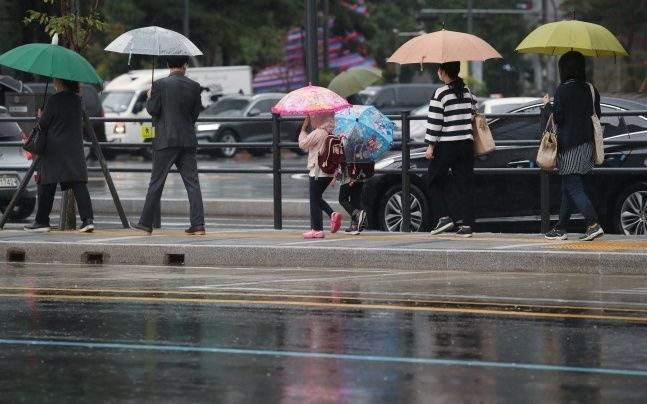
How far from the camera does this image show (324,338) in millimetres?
9406

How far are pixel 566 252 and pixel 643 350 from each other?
14.6 ft

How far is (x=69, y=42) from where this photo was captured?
17.2 m

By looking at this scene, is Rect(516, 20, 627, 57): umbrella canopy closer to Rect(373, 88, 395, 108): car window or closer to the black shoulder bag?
the black shoulder bag

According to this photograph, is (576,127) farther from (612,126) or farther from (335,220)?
(335,220)

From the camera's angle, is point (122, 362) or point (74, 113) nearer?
point (122, 362)

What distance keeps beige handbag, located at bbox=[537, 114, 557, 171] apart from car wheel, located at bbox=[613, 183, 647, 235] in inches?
68.6

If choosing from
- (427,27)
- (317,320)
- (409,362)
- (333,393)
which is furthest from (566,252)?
(427,27)

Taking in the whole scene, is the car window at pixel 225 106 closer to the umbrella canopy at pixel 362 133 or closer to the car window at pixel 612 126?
the car window at pixel 612 126

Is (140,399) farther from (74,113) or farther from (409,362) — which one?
(74,113)

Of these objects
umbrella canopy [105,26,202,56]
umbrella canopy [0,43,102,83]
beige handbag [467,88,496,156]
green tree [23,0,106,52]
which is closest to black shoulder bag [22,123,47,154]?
umbrella canopy [0,43,102,83]

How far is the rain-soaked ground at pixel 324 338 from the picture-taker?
7773mm

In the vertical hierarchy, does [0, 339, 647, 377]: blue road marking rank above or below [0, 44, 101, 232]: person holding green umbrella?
below

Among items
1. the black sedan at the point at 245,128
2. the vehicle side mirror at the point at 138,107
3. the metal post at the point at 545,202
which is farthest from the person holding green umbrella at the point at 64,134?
the vehicle side mirror at the point at 138,107

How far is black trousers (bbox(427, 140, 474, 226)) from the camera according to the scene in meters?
15.0
